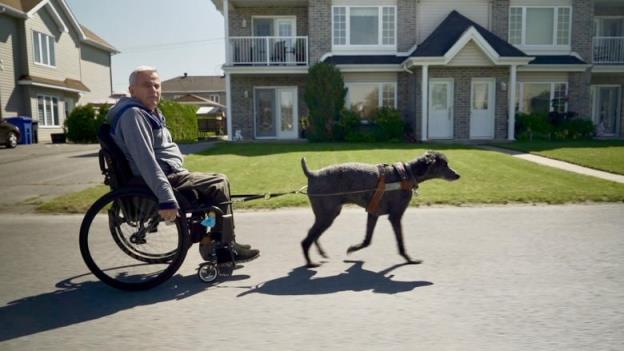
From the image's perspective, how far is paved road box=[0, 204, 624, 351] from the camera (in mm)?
3098

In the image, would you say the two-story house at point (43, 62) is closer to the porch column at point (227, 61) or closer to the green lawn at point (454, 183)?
the porch column at point (227, 61)

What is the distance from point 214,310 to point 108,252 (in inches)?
92.9

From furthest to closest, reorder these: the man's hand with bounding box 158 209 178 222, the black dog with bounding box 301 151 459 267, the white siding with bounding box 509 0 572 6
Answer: the white siding with bounding box 509 0 572 6 < the black dog with bounding box 301 151 459 267 < the man's hand with bounding box 158 209 178 222

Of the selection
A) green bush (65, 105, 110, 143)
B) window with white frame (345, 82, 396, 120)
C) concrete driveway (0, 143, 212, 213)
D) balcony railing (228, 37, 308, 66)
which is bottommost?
concrete driveway (0, 143, 212, 213)

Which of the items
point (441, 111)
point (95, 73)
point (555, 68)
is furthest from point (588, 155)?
point (95, 73)

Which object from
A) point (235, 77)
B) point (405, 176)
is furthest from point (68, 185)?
point (235, 77)

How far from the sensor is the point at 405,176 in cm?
478

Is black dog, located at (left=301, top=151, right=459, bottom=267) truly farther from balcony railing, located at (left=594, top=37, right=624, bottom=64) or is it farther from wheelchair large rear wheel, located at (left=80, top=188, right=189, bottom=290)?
balcony railing, located at (left=594, top=37, right=624, bottom=64)

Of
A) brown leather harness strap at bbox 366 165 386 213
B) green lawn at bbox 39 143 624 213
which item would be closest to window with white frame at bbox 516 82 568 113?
green lawn at bbox 39 143 624 213

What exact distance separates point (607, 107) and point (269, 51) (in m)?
19.2

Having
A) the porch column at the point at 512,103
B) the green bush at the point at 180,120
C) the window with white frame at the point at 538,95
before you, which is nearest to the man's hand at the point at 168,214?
the green bush at the point at 180,120

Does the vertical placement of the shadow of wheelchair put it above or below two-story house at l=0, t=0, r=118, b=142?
below

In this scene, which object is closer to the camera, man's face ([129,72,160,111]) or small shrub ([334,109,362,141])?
man's face ([129,72,160,111])

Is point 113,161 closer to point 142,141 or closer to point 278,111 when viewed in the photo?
point 142,141
